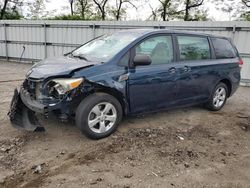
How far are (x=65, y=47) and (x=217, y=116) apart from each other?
26.5ft

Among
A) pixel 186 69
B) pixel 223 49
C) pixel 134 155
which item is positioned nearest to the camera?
pixel 134 155

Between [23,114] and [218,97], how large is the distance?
398 centimetres

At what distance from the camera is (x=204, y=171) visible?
3004mm

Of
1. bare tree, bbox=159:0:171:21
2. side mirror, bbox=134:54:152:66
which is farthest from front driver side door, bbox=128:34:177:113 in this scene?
bare tree, bbox=159:0:171:21

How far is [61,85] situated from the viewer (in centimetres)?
332

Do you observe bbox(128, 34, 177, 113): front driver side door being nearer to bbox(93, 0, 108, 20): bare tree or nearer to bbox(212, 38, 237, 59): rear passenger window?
bbox(212, 38, 237, 59): rear passenger window

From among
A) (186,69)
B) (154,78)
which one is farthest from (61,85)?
(186,69)

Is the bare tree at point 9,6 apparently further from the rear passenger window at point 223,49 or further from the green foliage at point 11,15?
the rear passenger window at point 223,49

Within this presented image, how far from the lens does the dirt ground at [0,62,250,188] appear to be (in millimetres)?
2768

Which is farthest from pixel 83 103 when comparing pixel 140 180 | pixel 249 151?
pixel 249 151

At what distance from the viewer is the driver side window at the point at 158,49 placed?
4.04 m

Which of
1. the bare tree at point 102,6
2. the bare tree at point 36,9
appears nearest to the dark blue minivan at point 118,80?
the bare tree at point 36,9

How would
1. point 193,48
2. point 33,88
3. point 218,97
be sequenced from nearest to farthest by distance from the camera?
point 33,88, point 193,48, point 218,97

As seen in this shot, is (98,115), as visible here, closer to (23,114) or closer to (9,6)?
(23,114)
